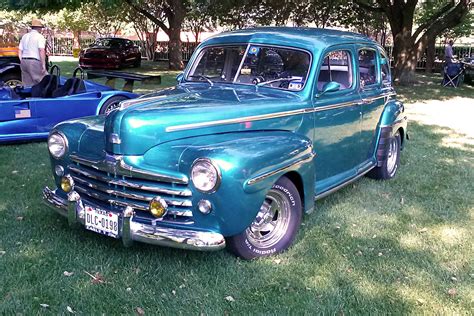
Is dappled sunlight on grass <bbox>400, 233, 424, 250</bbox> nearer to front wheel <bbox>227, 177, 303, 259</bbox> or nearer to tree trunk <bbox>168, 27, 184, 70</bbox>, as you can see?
front wheel <bbox>227, 177, 303, 259</bbox>

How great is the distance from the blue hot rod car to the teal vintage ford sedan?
2.99 metres

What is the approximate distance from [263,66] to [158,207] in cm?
192

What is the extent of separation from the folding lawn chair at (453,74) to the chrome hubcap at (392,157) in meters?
13.4

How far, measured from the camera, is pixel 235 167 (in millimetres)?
3404

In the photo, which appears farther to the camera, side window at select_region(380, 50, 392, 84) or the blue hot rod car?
the blue hot rod car

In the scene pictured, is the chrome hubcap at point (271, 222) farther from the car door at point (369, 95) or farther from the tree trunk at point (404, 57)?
the tree trunk at point (404, 57)

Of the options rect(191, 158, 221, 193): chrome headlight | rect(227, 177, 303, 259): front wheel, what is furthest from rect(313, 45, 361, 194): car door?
rect(191, 158, 221, 193): chrome headlight

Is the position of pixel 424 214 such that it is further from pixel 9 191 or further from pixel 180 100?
pixel 9 191

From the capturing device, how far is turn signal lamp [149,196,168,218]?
346 cm

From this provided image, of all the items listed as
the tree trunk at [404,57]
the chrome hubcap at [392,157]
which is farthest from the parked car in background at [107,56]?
the chrome hubcap at [392,157]

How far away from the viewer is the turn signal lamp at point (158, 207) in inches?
136

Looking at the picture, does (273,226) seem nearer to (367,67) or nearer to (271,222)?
(271,222)

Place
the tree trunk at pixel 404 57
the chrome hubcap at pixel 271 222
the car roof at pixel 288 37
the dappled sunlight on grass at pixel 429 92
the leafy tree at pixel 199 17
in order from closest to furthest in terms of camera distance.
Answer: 1. the chrome hubcap at pixel 271 222
2. the car roof at pixel 288 37
3. the dappled sunlight on grass at pixel 429 92
4. the tree trunk at pixel 404 57
5. the leafy tree at pixel 199 17

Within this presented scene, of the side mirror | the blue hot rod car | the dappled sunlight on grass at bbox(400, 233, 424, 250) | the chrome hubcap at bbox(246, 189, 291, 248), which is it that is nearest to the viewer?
the chrome hubcap at bbox(246, 189, 291, 248)
